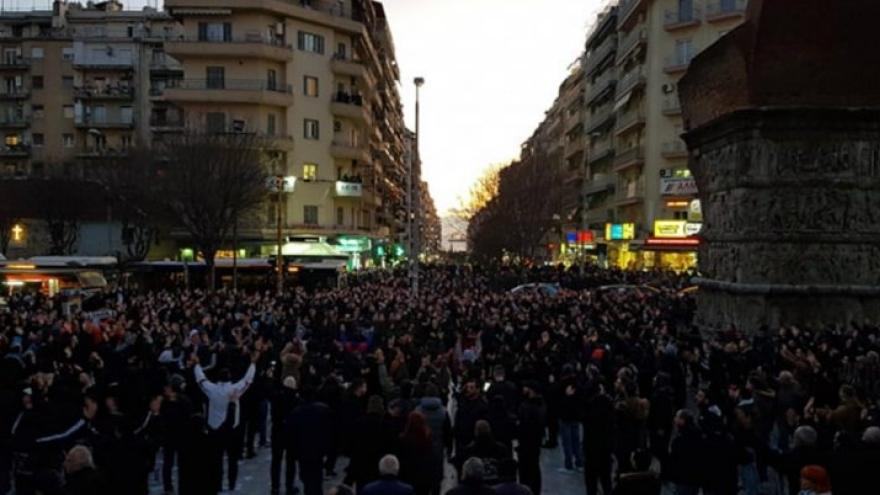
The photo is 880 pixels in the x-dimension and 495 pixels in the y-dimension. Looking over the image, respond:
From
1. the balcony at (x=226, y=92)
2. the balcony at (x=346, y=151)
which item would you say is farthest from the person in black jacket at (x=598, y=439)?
the balcony at (x=346, y=151)

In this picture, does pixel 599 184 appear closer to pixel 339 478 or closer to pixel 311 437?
pixel 339 478

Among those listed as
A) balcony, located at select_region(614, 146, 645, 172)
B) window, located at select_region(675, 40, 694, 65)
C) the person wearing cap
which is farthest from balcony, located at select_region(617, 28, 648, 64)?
the person wearing cap

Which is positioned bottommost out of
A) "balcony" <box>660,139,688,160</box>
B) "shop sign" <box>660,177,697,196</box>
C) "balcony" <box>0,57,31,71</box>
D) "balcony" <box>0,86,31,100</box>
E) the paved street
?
the paved street

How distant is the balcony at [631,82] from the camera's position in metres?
58.4

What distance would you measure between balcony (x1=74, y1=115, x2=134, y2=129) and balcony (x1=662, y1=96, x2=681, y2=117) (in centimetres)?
4424

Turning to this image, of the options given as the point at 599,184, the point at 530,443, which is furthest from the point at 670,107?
the point at 530,443

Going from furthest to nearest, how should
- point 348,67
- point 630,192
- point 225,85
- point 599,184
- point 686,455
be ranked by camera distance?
point 599,184, point 630,192, point 348,67, point 225,85, point 686,455

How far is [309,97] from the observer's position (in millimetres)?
55750

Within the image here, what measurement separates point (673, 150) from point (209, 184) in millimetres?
31496

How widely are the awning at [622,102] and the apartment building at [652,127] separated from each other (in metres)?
0.08

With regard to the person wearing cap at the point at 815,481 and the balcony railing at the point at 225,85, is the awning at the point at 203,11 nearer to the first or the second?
the balcony railing at the point at 225,85

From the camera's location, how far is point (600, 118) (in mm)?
75188

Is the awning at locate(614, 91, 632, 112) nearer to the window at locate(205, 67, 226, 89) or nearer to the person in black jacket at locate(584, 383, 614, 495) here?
the window at locate(205, 67, 226, 89)

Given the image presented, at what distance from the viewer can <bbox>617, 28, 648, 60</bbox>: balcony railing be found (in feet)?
191
